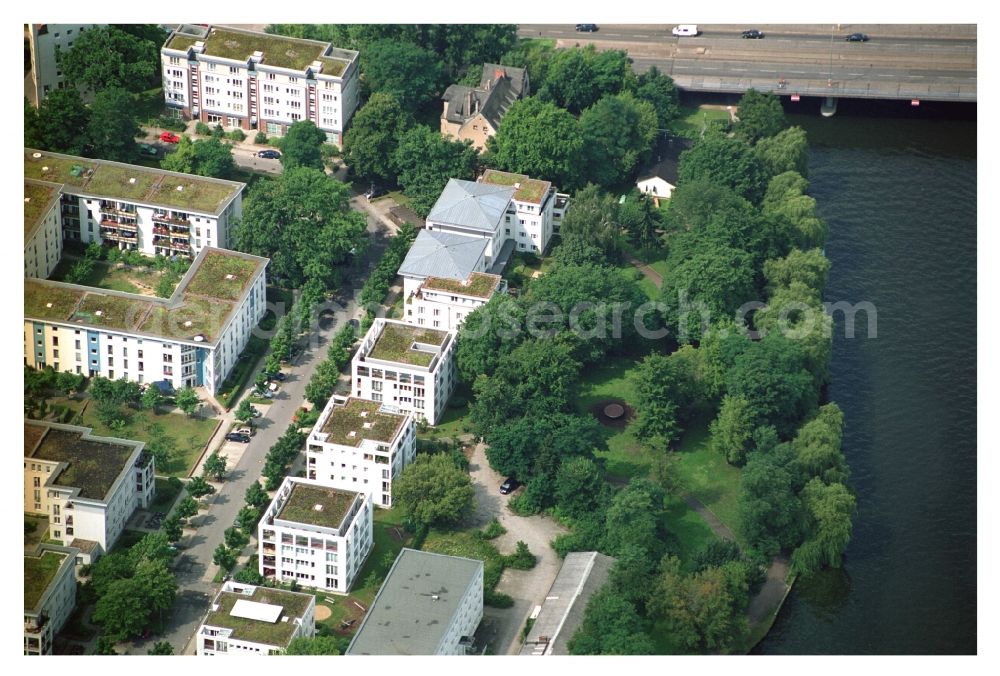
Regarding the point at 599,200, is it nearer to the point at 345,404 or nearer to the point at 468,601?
the point at 345,404

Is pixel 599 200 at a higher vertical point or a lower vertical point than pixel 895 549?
higher

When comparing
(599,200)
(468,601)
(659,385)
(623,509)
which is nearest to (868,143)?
(599,200)

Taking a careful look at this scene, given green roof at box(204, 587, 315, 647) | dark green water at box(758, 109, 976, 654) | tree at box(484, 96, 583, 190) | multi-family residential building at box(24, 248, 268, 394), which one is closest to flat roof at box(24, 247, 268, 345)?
multi-family residential building at box(24, 248, 268, 394)

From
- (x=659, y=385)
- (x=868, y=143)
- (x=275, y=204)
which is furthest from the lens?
(x=868, y=143)

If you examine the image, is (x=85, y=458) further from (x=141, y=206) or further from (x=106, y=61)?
(x=106, y=61)

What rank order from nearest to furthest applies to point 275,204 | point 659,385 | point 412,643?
point 412,643, point 659,385, point 275,204

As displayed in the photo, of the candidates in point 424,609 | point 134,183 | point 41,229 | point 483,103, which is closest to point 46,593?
point 424,609

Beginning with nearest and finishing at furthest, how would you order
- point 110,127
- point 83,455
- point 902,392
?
point 83,455
point 902,392
point 110,127
